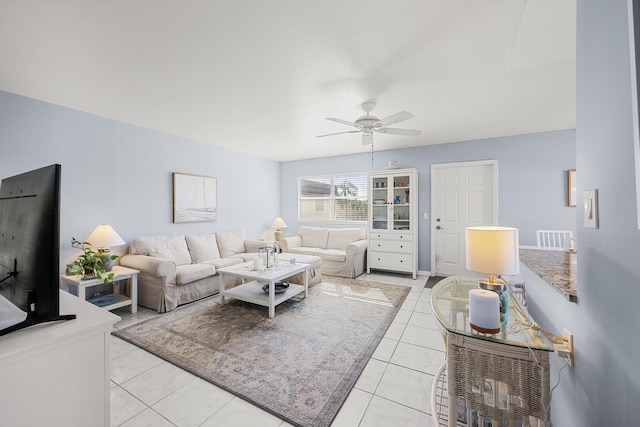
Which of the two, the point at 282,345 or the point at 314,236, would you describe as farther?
the point at 314,236

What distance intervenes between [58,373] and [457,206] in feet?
16.2

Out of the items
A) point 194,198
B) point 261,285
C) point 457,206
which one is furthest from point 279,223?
point 457,206

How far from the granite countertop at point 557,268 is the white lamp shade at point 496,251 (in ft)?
0.47

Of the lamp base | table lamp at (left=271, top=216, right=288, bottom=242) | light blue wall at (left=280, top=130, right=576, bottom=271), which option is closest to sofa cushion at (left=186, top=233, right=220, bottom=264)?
table lamp at (left=271, top=216, right=288, bottom=242)

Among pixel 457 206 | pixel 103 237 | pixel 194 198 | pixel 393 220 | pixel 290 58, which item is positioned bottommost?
pixel 103 237

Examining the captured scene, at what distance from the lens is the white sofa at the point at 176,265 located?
300cm

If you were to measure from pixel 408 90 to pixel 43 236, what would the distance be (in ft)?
9.10

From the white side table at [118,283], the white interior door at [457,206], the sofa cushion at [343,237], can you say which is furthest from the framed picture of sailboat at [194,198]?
the white interior door at [457,206]

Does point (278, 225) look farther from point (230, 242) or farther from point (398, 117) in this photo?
point (398, 117)

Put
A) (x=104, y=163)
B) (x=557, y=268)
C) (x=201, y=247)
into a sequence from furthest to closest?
(x=201, y=247)
(x=104, y=163)
(x=557, y=268)

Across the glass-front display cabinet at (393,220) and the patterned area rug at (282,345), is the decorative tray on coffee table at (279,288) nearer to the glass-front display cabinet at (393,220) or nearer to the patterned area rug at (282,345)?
the patterned area rug at (282,345)

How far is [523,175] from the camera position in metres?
4.02

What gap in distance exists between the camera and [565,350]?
3.32 feet

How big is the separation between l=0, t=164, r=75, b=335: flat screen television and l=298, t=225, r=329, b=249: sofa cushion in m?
4.52
